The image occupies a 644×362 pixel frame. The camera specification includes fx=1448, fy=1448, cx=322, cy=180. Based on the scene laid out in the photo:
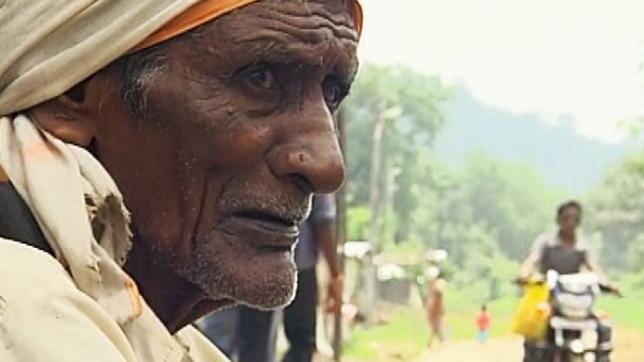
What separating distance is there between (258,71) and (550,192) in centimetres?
949

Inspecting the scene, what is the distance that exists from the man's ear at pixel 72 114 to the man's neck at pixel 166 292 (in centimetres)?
9

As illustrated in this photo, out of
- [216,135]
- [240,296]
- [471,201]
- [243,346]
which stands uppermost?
[216,135]

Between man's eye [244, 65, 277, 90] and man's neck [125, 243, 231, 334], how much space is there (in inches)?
6.0

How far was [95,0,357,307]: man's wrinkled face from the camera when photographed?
1064 mm

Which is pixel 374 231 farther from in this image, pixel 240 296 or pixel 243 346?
pixel 240 296

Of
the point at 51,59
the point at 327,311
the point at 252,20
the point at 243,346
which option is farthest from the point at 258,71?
the point at 327,311

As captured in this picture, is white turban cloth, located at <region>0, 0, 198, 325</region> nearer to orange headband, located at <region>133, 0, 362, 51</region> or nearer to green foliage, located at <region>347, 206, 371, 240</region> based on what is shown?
orange headband, located at <region>133, 0, 362, 51</region>

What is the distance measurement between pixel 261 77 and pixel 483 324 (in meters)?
8.97

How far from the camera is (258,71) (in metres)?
1.09

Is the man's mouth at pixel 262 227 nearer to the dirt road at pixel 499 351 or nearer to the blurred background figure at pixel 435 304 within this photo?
the dirt road at pixel 499 351

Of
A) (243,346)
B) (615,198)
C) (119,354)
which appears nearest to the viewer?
(119,354)

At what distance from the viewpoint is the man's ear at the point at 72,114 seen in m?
1.07

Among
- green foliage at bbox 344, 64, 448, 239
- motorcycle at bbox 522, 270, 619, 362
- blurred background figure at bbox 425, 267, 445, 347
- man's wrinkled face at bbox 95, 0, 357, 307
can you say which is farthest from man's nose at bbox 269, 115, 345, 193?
green foliage at bbox 344, 64, 448, 239

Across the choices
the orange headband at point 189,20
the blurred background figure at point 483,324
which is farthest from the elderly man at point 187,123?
the blurred background figure at point 483,324
